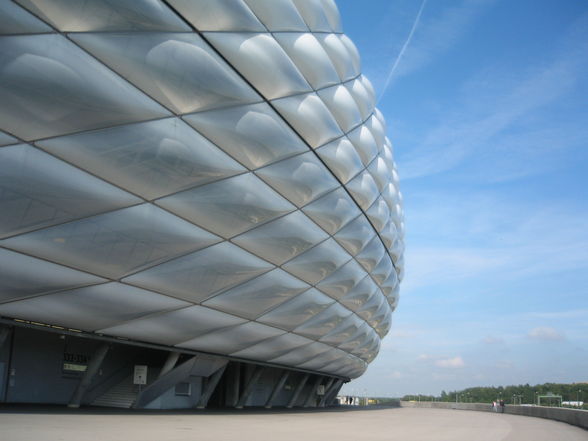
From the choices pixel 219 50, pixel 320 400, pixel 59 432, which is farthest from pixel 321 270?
pixel 320 400

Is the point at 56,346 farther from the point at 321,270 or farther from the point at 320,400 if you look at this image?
the point at 320,400

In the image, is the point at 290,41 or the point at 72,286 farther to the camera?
the point at 290,41

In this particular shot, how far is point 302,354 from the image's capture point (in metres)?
20.2

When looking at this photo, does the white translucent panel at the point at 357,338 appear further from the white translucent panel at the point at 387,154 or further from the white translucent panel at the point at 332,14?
the white translucent panel at the point at 332,14

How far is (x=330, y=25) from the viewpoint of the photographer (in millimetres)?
14570

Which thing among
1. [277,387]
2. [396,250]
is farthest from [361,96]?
[277,387]

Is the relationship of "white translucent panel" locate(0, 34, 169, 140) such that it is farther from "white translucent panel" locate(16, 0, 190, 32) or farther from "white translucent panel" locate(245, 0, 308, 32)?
"white translucent panel" locate(245, 0, 308, 32)

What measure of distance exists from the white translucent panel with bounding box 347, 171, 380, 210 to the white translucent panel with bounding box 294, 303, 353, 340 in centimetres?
397

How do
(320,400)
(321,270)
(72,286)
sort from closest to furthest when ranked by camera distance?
1. (72,286)
2. (321,270)
3. (320,400)

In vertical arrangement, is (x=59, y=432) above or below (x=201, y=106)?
below

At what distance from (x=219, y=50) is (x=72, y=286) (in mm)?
5758

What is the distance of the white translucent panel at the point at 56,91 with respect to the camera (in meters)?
7.93

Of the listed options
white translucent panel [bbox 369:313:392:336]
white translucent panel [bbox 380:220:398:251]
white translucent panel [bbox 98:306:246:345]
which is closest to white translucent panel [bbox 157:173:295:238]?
white translucent panel [bbox 98:306:246:345]

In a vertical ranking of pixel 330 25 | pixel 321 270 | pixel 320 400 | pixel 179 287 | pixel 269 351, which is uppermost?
pixel 330 25
